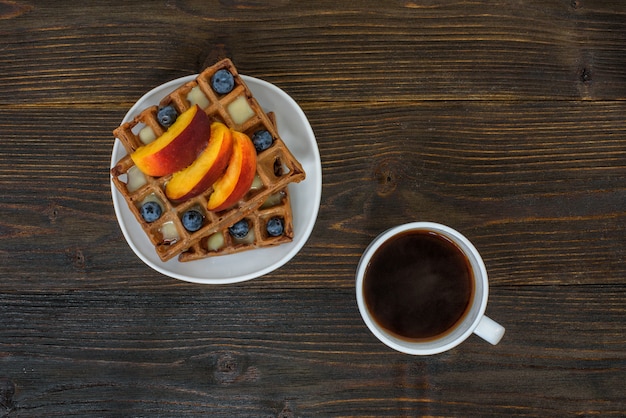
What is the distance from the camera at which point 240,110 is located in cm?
108

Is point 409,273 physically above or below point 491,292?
above

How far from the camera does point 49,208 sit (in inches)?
49.7

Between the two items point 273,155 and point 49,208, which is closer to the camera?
point 273,155

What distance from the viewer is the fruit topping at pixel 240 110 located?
1078 mm

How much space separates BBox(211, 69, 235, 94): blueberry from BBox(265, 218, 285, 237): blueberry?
243 millimetres

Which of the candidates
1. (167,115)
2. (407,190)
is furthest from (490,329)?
(167,115)

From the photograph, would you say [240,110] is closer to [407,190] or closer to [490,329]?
[407,190]

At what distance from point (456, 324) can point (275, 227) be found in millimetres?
384

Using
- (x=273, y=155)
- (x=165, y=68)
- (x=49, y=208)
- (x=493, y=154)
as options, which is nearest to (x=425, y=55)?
(x=493, y=154)

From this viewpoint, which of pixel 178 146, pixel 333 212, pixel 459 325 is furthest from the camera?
pixel 333 212

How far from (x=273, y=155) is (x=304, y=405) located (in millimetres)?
541

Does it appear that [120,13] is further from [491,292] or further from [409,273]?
[491,292]

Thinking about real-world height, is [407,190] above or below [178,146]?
below

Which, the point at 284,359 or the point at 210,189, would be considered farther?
the point at 284,359
